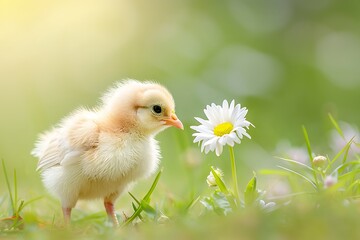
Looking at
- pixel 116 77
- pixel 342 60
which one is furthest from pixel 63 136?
pixel 342 60

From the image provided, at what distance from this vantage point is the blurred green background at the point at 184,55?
7.44 metres

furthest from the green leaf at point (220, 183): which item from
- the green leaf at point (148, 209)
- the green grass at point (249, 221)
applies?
the green leaf at point (148, 209)

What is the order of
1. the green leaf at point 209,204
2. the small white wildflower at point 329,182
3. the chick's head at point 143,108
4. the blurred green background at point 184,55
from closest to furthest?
the small white wildflower at point 329,182 → the green leaf at point 209,204 → the chick's head at point 143,108 → the blurred green background at point 184,55

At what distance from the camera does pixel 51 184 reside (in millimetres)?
3174

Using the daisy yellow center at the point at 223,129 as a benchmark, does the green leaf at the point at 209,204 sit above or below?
below

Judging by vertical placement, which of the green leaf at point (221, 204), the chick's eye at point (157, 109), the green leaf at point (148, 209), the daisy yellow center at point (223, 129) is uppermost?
the daisy yellow center at point (223, 129)

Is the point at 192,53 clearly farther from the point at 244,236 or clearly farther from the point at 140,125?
the point at 244,236

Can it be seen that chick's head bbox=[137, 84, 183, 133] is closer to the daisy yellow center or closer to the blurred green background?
the daisy yellow center

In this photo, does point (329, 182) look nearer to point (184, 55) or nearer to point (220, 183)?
point (220, 183)

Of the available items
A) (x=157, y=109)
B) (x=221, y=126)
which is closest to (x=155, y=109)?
(x=157, y=109)

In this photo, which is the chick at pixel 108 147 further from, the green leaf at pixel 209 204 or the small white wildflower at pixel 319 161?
the small white wildflower at pixel 319 161

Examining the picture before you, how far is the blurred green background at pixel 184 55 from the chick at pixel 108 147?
3.57 meters

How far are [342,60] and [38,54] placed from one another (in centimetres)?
362

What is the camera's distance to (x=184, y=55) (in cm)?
817
